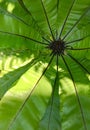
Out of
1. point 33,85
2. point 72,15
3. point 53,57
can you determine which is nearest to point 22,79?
point 33,85

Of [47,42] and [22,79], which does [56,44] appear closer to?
[47,42]

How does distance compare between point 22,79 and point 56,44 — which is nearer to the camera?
point 22,79

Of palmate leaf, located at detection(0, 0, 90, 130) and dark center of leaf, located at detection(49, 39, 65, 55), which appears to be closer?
palmate leaf, located at detection(0, 0, 90, 130)

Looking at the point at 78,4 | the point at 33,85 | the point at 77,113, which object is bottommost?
the point at 77,113

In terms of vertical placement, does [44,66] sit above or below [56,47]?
below

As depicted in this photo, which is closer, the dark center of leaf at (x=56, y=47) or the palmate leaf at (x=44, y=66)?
the palmate leaf at (x=44, y=66)

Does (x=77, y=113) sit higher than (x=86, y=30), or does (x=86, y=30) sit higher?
(x=86, y=30)

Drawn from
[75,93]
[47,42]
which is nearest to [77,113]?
[75,93]
